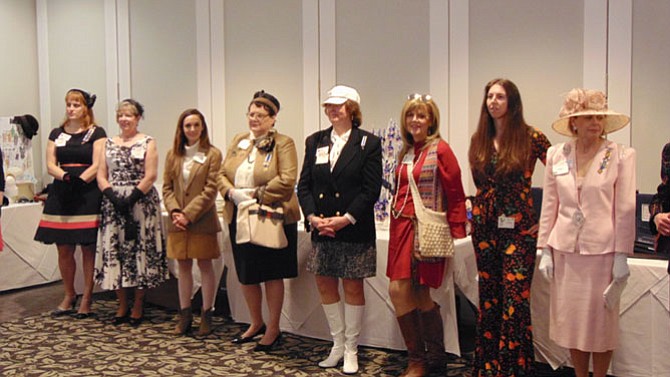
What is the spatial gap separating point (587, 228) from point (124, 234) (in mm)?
3020

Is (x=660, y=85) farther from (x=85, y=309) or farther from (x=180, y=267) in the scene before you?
(x=85, y=309)

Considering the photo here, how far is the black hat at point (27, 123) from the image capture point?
253 inches

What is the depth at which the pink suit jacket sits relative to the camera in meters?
2.72

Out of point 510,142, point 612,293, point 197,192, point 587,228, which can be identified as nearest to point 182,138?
point 197,192

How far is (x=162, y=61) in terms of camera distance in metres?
6.21

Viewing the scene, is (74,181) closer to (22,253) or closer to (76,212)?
(76,212)

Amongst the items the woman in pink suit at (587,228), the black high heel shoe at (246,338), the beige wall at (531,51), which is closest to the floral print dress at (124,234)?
the black high heel shoe at (246,338)

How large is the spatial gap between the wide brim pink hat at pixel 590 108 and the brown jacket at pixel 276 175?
1.57 meters

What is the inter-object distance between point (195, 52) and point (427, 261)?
11.7 feet

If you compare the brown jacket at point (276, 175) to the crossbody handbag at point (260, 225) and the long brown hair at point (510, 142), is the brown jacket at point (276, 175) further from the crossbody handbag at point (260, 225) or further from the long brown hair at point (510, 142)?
the long brown hair at point (510, 142)

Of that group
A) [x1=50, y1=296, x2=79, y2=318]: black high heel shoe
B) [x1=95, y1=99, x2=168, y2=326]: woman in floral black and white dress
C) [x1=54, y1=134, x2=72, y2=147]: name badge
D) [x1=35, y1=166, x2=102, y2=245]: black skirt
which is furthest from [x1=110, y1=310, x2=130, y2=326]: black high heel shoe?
[x1=54, y1=134, x2=72, y2=147]: name badge

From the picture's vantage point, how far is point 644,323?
3236 mm

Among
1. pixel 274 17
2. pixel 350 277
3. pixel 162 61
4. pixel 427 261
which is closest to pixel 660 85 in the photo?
pixel 427 261

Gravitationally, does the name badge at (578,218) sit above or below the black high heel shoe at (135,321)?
above
